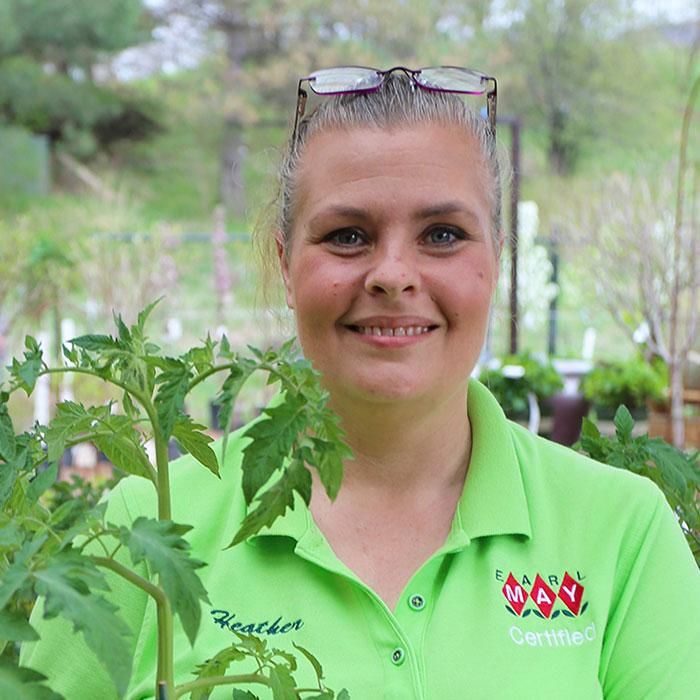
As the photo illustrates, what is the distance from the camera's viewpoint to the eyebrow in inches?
52.2

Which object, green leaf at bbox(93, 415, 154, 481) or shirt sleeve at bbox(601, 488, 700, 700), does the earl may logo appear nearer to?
shirt sleeve at bbox(601, 488, 700, 700)

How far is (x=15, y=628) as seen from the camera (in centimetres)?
74

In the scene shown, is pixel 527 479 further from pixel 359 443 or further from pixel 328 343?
pixel 328 343

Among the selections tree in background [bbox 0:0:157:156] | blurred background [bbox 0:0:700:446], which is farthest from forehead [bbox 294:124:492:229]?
tree in background [bbox 0:0:157:156]

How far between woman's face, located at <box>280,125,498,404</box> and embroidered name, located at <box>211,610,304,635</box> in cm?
27

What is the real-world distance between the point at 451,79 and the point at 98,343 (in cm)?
76

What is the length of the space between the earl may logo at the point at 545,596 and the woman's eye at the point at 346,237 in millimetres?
412

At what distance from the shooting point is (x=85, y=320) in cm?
934


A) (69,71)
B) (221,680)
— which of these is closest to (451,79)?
(221,680)

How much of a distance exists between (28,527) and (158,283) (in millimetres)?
7990

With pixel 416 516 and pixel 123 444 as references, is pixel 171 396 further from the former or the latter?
pixel 416 516

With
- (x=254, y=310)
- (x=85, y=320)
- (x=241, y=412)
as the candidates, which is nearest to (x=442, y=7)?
(x=85, y=320)

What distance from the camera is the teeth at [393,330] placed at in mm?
1315

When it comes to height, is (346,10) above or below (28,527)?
above
